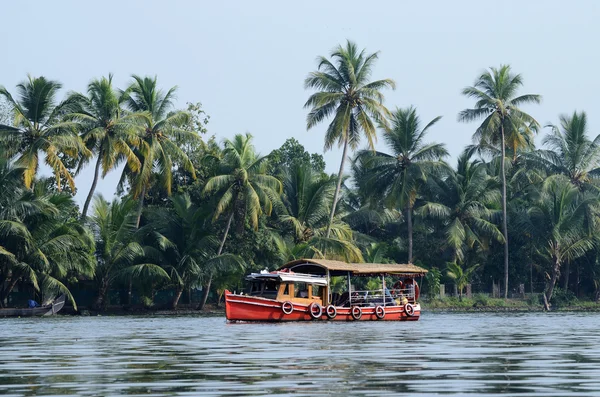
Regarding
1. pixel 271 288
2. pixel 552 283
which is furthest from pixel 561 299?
pixel 271 288

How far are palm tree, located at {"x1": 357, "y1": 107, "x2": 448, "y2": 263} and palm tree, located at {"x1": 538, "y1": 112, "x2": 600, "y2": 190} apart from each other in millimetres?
7602

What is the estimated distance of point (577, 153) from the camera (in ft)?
212

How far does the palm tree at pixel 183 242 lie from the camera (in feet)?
183

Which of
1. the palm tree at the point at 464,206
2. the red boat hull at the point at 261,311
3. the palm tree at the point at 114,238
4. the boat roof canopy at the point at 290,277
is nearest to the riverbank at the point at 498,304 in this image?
the palm tree at the point at 464,206

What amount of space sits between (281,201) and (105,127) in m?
10.3

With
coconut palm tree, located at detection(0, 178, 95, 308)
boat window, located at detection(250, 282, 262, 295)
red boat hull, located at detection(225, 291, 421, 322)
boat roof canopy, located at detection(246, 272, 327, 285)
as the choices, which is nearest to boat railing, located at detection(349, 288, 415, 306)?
boat roof canopy, located at detection(246, 272, 327, 285)

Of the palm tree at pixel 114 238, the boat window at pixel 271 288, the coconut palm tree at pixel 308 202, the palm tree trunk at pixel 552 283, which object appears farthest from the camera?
the palm tree trunk at pixel 552 283

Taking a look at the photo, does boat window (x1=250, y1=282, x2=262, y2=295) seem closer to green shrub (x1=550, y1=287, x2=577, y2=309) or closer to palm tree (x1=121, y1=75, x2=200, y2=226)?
palm tree (x1=121, y1=75, x2=200, y2=226)

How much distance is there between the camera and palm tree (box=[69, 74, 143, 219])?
176ft

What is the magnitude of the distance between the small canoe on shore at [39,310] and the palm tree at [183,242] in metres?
6.52

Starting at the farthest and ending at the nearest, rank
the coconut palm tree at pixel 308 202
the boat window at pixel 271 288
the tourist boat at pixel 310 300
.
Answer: the coconut palm tree at pixel 308 202 < the boat window at pixel 271 288 < the tourist boat at pixel 310 300

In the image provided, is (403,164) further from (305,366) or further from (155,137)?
(305,366)

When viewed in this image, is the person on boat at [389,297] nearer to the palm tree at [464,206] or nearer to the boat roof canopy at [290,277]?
the boat roof canopy at [290,277]

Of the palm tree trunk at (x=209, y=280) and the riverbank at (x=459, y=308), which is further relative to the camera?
the palm tree trunk at (x=209, y=280)
